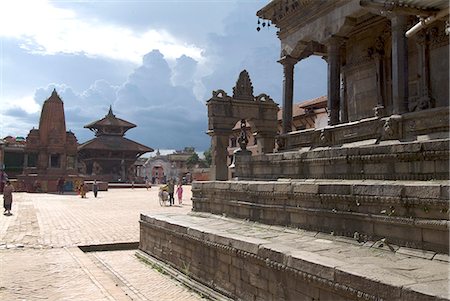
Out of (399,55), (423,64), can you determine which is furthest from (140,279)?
(423,64)

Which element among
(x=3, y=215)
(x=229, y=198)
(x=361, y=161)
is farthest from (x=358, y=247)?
(x=3, y=215)

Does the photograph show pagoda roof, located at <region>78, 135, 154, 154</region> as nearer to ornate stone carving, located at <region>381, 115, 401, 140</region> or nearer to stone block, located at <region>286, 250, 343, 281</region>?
ornate stone carving, located at <region>381, 115, 401, 140</region>

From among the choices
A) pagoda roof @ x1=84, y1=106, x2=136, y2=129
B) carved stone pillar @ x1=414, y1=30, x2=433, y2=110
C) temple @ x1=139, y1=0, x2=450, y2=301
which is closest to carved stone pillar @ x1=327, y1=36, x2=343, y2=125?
temple @ x1=139, y1=0, x2=450, y2=301

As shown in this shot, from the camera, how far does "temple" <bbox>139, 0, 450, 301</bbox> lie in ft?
16.2

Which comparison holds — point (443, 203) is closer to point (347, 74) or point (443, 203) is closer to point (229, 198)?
point (229, 198)

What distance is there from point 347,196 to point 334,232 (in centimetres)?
69

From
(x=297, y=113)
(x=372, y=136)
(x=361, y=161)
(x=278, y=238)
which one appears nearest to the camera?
(x=278, y=238)

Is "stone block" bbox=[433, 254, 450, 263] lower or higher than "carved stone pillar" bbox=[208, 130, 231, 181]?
lower

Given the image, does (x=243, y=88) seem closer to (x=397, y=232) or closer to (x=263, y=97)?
(x=263, y=97)

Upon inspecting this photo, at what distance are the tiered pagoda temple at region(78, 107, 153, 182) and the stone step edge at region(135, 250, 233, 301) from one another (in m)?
49.6

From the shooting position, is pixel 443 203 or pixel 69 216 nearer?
pixel 443 203

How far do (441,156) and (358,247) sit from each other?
5.71 feet

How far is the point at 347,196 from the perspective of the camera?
6344 millimetres

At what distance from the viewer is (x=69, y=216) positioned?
20.3 m
